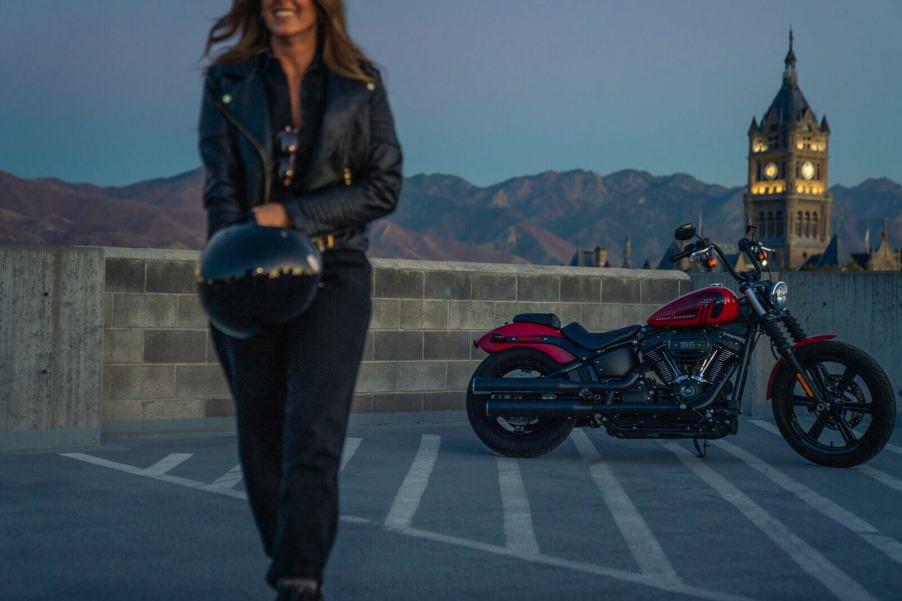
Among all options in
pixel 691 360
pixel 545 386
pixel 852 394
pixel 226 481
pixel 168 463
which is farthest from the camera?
pixel 545 386

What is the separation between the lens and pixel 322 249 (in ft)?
10.2

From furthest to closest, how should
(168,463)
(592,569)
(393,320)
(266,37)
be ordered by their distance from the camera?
1. (393,320)
2. (168,463)
3. (592,569)
4. (266,37)

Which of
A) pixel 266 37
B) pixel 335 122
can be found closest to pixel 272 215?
pixel 335 122

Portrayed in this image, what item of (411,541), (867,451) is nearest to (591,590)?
(411,541)

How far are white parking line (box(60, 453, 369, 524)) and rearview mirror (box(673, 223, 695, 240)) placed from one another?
3035mm

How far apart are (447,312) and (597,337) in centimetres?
275

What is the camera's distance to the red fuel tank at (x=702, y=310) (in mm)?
7551

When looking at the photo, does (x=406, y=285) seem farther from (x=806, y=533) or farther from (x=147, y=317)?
(x=806, y=533)

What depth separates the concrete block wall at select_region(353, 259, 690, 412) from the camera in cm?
1012

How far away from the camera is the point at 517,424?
7.80m

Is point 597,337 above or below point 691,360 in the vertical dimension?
above

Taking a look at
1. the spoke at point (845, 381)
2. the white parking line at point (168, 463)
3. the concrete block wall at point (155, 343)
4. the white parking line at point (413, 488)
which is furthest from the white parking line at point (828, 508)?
the concrete block wall at point (155, 343)

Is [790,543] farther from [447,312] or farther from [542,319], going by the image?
[447,312]

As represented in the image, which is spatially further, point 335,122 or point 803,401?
point 803,401
